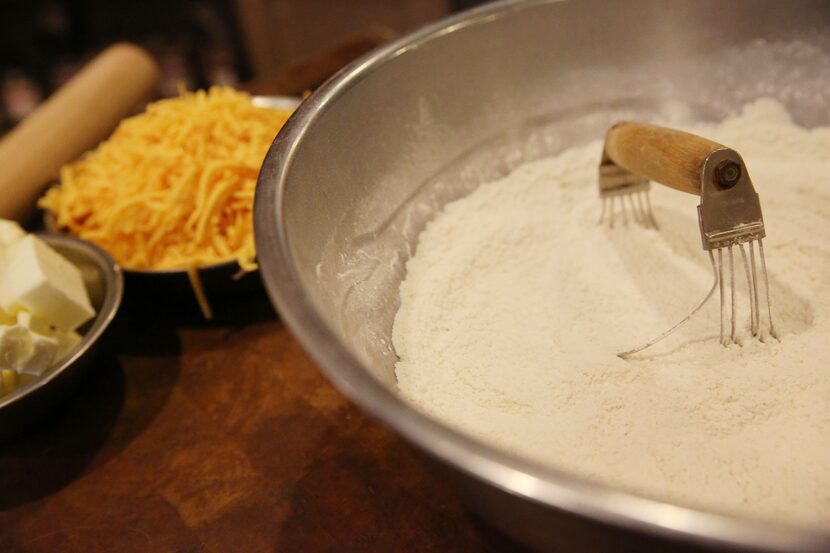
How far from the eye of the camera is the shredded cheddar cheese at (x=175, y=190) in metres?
0.99

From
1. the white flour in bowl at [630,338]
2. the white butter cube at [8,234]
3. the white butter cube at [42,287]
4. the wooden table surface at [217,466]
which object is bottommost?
the wooden table surface at [217,466]

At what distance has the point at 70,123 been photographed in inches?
48.5

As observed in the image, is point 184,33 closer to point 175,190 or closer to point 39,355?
point 175,190

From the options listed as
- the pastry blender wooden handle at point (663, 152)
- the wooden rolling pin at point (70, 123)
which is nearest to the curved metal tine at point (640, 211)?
the pastry blender wooden handle at point (663, 152)

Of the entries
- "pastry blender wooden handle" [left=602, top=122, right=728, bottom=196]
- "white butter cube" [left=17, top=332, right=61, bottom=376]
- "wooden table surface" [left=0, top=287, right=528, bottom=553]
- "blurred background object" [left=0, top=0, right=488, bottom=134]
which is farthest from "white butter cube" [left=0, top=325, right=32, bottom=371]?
"blurred background object" [left=0, top=0, right=488, bottom=134]

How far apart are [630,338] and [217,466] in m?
0.52

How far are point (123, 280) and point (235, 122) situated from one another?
1.11 ft

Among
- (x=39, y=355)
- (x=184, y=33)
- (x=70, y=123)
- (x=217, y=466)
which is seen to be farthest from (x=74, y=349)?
(x=184, y=33)

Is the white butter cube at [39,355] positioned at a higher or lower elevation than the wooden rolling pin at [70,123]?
lower

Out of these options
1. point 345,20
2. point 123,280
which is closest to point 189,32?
point 345,20

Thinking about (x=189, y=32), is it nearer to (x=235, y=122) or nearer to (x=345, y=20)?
(x=345, y=20)

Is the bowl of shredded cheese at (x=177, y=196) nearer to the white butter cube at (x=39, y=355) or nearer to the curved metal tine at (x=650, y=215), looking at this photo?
the white butter cube at (x=39, y=355)

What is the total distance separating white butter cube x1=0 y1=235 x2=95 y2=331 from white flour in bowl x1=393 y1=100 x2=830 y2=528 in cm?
44

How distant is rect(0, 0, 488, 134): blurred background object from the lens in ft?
8.40
